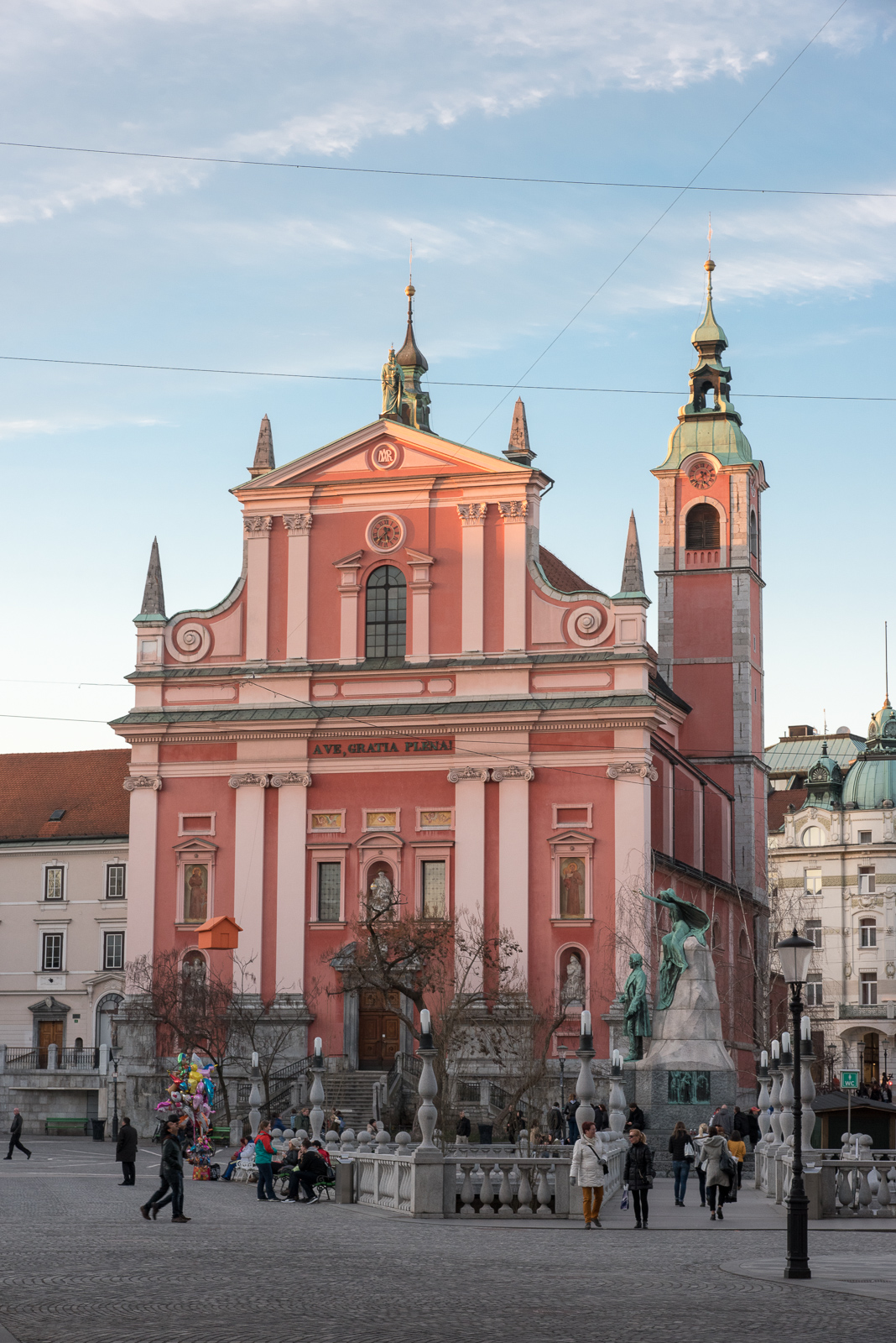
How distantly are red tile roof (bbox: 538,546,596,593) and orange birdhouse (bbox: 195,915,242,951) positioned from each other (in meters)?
17.1

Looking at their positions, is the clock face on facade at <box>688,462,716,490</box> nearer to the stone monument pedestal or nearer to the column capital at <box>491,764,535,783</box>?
the column capital at <box>491,764,535,783</box>

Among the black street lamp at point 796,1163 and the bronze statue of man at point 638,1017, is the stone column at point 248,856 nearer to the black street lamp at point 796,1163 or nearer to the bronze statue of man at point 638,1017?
the bronze statue of man at point 638,1017

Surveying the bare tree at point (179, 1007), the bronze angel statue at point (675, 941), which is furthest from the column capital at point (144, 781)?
the bronze angel statue at point (675, 941)

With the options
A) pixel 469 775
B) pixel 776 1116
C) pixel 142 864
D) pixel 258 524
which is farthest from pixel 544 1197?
pixel 258 524

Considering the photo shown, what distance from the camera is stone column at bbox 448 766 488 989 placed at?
54125 millimetres

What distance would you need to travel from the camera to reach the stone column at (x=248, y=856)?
5562 centimetres

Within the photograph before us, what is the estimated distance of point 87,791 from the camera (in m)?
73.8

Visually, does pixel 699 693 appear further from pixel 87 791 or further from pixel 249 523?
pixel 87 791

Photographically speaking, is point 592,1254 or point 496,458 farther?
point 496,458

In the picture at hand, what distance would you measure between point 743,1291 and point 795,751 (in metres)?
91.5

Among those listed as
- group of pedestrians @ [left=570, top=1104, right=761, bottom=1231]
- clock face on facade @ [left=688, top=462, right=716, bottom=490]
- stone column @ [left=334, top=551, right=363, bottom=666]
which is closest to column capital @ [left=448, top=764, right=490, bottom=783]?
stone column @ [left=334, top=551, right=363, bottom=666]

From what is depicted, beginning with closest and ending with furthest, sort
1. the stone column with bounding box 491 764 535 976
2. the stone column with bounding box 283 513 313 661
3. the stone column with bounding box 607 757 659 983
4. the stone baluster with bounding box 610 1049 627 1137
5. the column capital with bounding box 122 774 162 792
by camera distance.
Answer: the stone baluster with bounding box 610 1049 627 1137 → the stone column with bounding box 607 757 659 983 → the stone column with bounding box 491 764 535 976 → the stone column with bounding box 283 513 313 661 → the column capital with bounding box 122 774 162 792

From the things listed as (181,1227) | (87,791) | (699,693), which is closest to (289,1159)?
(181,1227)

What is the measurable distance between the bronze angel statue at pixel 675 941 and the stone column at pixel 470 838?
14.1 meters
